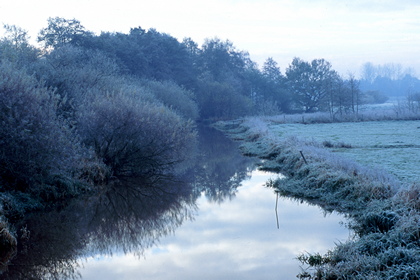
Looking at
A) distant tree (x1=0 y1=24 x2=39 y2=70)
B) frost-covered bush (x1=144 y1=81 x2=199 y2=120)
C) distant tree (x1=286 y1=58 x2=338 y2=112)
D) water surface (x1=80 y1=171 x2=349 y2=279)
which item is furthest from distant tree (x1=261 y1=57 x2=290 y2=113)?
water surface (x1=80 y1=171 x2=349 y2=279)

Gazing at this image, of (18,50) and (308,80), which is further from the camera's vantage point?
(308,80)

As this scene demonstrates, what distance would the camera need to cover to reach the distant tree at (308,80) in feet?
266

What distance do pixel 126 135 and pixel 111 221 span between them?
20.7 feet

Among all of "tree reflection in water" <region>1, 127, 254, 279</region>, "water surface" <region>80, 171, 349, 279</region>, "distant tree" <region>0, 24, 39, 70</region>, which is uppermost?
"distant tree" <region>0, 24, 39, 70</region>

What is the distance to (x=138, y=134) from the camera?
63.3 feet

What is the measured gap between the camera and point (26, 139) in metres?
13.1

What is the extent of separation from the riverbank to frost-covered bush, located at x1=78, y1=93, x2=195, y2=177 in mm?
5300

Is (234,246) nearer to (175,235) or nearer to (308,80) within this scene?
(175,235)

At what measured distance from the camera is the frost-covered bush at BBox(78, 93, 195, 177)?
62.0ft

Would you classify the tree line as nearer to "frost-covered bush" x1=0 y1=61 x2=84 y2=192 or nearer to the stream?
"frost-covered bush" x1=0 y1=61 x2=84 y2=192

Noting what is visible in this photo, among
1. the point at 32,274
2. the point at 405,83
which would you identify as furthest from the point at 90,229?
the point at 405,83

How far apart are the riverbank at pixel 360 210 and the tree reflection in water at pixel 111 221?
2791 millimetres

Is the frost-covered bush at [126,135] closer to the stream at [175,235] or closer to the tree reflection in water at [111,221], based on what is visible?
the tree reflection in water at [111,221]

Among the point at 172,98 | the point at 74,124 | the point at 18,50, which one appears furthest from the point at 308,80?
the point at 74,124
